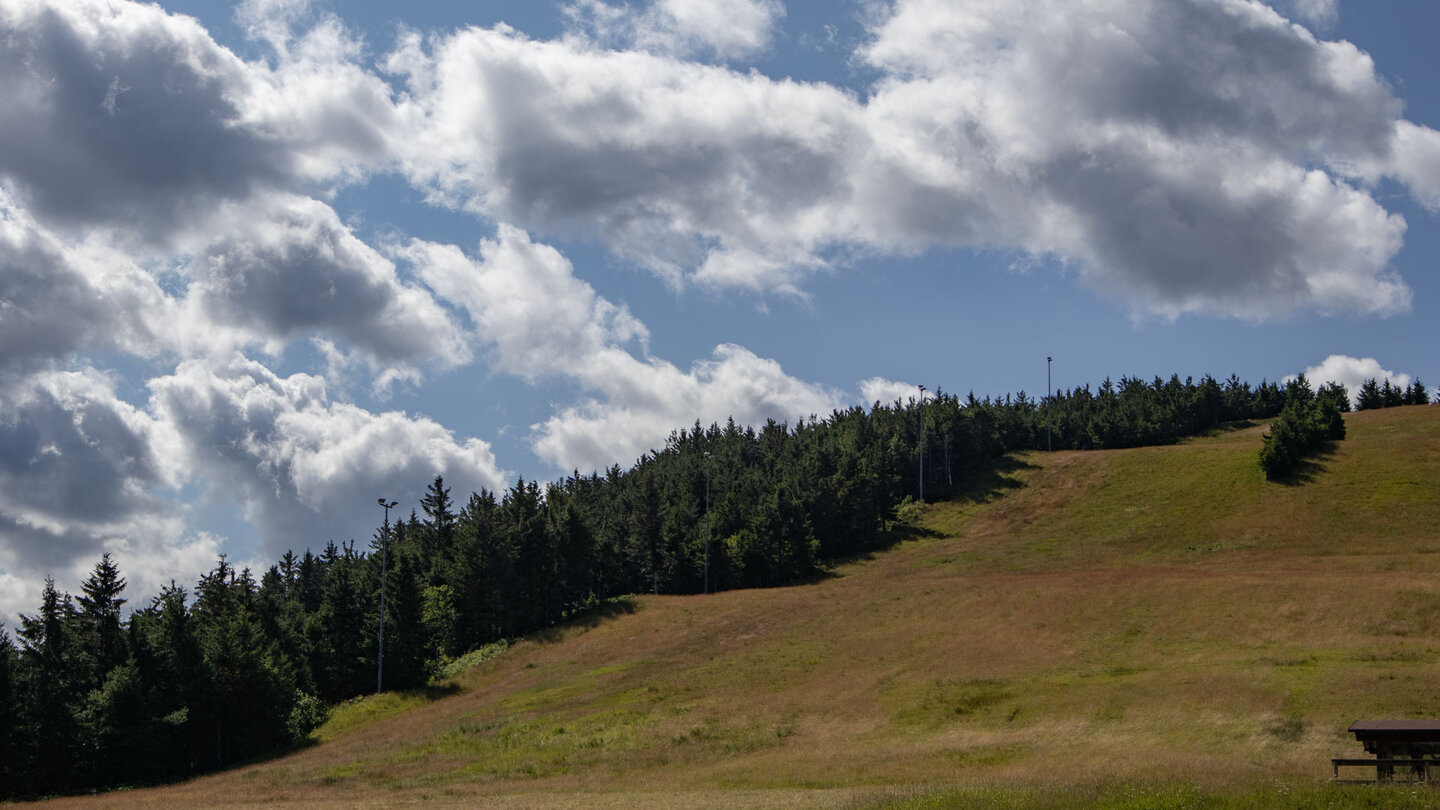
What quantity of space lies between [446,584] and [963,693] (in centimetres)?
7082

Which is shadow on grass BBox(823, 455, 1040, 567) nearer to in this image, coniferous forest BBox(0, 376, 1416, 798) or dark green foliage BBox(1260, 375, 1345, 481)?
coniferous forest BBox(0, 376, 1416, 798)

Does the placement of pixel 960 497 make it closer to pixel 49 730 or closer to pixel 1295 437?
pixel 1295 437

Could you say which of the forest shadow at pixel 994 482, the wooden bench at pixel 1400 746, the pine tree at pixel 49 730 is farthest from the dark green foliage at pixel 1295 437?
the pine tree at pixel 49 730

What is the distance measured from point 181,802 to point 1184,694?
45029mm

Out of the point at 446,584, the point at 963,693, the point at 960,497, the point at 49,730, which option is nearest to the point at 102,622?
the point at 49,730

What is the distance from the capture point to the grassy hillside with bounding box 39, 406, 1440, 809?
35938 mm

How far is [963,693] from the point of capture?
177 feet

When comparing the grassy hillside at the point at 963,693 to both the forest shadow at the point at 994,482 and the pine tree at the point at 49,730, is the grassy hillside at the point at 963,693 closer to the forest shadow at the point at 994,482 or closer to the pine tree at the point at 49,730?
the pine tree at the point at 49,730

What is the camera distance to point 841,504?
140m

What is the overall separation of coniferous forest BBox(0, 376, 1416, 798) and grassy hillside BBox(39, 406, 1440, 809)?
328 inches

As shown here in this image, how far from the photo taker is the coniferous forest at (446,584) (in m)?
63.9

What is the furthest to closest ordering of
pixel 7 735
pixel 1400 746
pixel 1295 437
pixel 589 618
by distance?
pixel 1295 437
pixel 589 618
pixel 7 735
pixel 1400 746

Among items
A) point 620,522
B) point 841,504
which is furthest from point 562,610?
point 841,504

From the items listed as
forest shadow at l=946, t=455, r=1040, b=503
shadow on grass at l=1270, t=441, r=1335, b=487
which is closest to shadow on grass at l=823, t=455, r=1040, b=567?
forest shadow at l=946, t=455, r=1040, b=503
